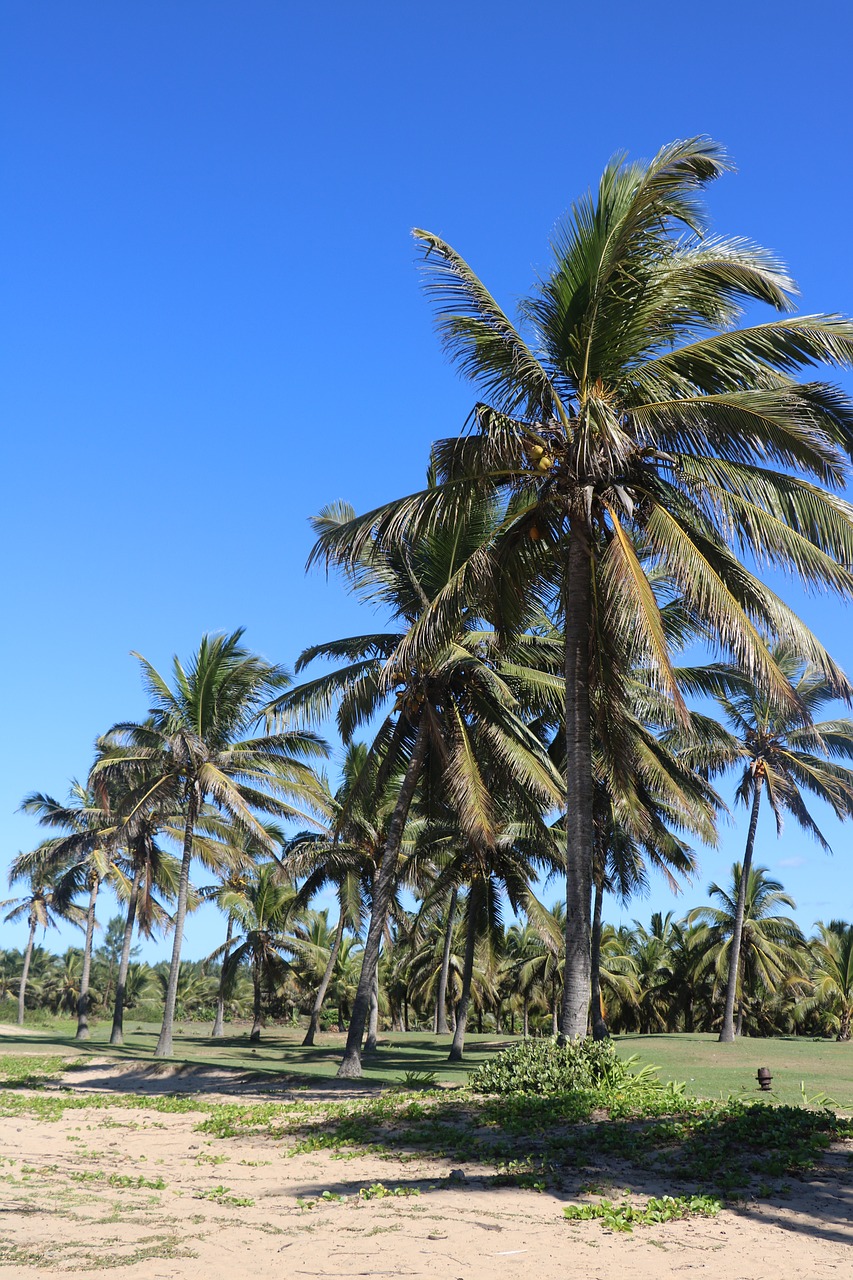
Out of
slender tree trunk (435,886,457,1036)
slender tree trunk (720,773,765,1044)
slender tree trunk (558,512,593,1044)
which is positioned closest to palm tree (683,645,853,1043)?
slender tree trunk (720,773,765,1044)

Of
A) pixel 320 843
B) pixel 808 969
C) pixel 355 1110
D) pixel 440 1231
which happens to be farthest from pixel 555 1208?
pixel 808 969

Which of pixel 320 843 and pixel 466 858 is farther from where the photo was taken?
pixel 320 843

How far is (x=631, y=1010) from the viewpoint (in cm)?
4903

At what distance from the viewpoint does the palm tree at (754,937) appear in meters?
38.3

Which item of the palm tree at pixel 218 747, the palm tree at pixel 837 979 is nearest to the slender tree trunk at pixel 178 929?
the palm tree at pixel 218 747

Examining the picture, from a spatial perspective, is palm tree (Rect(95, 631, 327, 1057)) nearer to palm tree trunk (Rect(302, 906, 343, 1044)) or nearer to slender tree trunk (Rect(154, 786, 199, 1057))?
slender tree trunk (Rect(154, 786, 199, 1057))

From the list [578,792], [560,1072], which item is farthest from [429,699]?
[560,1072]

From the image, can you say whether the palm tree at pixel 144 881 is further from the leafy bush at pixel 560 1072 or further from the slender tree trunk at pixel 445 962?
the leafy bush at pixel 560 1072

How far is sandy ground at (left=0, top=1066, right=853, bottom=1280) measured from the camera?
19.8ft

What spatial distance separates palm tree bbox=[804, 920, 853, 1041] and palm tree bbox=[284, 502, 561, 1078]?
88.8 ft

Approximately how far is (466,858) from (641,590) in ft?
54.1

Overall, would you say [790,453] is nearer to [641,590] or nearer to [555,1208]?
[641,590]

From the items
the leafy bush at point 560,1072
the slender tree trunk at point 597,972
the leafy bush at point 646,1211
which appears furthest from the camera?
the slender tree trunk at point 597,972

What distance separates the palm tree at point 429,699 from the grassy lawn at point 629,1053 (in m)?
4.05
